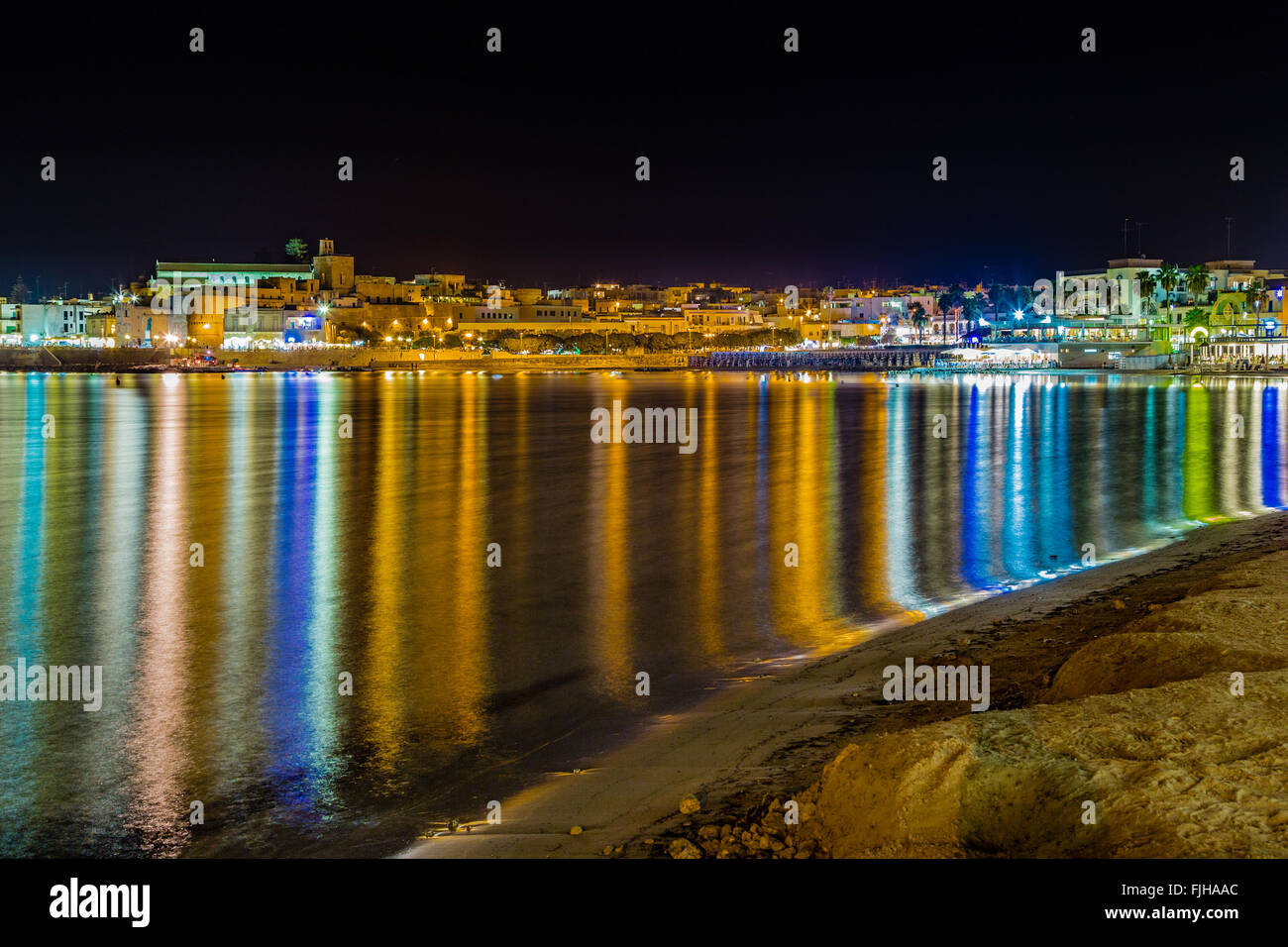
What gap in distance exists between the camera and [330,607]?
12.4m

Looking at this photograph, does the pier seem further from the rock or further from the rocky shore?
the rock

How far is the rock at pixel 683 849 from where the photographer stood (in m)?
5.45

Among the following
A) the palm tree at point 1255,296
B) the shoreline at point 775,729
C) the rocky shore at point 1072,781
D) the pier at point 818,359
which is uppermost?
the palm tree at point 1255,296

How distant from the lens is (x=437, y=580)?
13.8 metres

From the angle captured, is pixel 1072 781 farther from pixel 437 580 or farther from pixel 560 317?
pixel 560 317

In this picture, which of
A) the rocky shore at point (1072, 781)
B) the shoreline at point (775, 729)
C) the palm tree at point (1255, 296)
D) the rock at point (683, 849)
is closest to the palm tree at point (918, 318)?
the palm tree at point (1255, 296)

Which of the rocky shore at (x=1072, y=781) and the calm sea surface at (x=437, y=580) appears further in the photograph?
the calm sea surface at (x=437, y=580)

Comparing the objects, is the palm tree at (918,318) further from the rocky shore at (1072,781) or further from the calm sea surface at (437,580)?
the rocky shore at (1072,781)

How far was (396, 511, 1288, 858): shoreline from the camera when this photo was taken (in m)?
5.97

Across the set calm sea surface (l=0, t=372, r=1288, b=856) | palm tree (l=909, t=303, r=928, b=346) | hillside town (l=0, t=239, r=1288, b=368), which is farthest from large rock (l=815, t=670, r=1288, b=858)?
palm tree (l=909, t=303, r=928, b=346)

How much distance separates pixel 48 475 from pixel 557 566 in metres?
16.9

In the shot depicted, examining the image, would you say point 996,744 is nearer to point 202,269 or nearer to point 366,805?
point 366,805
